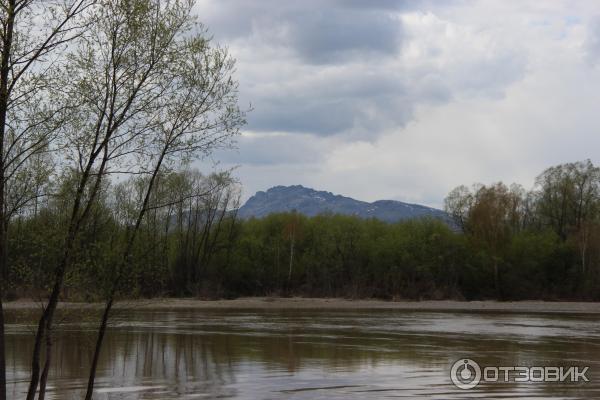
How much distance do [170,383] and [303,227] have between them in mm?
71735

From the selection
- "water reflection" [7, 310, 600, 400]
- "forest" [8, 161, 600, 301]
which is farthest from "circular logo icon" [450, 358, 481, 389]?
"forest" [8, 161, 600, 301]

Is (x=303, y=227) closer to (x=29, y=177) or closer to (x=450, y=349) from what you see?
(x=450, y=349)

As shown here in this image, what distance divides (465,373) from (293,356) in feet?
25.9

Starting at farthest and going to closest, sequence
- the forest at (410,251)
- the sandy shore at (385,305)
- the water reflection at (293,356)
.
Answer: the forest at (410,251), the sandy shore at (385,305), the water reflection at (293,356)

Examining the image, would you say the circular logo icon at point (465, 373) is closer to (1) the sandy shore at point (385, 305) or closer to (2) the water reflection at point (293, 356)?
(2) the water reflection at point (293, 356)

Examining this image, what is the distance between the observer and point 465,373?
27266mm

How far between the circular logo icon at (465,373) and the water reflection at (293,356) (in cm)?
40

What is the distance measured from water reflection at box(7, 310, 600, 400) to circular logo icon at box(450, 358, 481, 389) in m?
0.40

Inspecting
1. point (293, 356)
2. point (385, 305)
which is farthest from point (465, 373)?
point (385, 305)

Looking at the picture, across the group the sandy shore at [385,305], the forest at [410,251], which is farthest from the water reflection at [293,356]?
the forest at [410,251]

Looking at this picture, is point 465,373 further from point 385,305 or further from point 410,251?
point 410,251

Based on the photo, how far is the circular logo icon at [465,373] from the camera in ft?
80.4

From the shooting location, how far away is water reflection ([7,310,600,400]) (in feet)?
74.6

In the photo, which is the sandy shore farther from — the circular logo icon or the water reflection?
the circular logo icon
